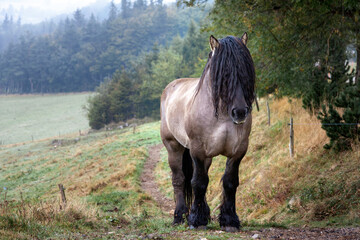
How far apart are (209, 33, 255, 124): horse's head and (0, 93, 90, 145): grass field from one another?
46.8 meters

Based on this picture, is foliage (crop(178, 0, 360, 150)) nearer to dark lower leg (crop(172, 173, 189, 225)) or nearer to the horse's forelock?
the horse's forelock

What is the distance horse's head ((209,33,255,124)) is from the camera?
15.2 feet

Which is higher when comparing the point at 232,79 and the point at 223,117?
the point at 232,79

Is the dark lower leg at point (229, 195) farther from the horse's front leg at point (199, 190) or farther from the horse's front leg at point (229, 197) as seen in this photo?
the horse's front leg at point (199, 190)

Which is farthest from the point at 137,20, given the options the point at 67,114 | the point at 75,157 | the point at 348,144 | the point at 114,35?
the point at 348,144

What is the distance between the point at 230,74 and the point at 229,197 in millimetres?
1833

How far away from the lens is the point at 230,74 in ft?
15.6

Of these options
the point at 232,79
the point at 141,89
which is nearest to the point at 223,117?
the point at 232,79

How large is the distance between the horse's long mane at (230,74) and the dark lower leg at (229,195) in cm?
93

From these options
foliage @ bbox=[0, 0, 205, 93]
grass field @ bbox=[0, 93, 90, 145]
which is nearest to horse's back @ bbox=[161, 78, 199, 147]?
grass field @ bbox=[0, 93, 90, 145]

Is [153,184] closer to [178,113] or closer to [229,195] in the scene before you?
[178,113]

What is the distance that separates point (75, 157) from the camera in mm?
28750

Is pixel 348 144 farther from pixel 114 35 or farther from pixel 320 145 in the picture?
pixel 114 35

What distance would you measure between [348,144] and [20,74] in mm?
110816
